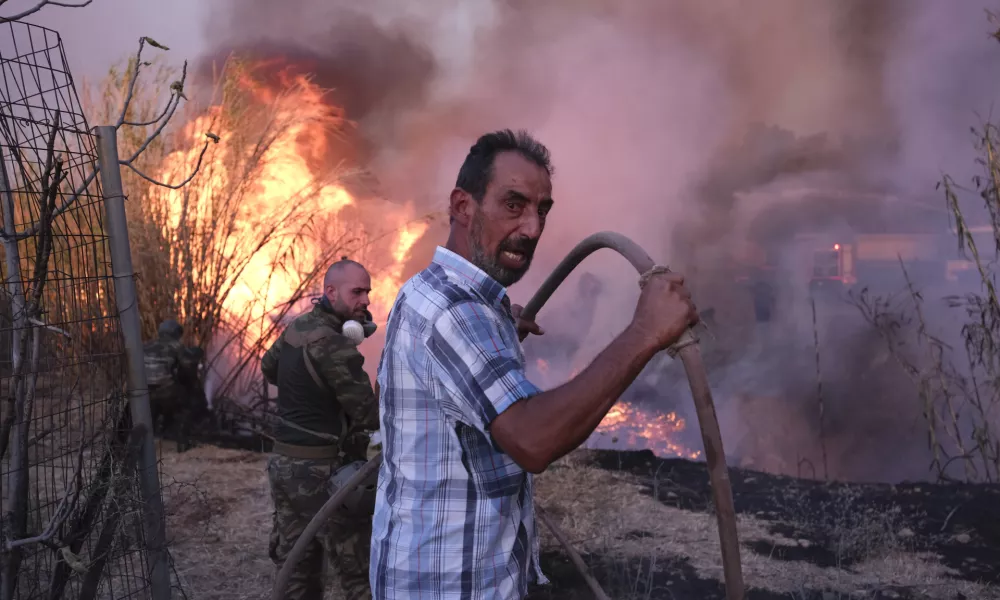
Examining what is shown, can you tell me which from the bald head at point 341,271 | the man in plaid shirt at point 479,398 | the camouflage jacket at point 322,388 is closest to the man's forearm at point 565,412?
the man in plaid shirt at point 479,398

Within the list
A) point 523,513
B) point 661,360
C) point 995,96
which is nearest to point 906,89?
point 995,96

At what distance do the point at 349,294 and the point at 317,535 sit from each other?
4.42 ft

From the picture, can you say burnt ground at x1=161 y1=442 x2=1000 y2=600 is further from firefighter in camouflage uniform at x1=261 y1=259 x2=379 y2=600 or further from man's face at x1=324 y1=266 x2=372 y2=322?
man's face at x1=324 y1=266 x2=372 y2=322

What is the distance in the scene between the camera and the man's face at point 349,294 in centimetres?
418

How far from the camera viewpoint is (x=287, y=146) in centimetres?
1020

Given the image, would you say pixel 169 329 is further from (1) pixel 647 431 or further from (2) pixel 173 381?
(1) pixel 647 431

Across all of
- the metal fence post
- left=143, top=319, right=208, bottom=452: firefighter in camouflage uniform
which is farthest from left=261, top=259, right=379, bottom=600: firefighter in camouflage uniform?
left=143, top=319, right=208, bottom=452: firefighter in camouflage uniform

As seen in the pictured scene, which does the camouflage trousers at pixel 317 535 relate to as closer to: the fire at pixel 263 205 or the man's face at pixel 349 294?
the man's face at pixel 349 294

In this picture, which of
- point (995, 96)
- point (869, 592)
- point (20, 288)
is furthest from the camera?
point (995, 96)

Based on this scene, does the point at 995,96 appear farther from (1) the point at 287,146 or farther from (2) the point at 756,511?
(1) the point at 287,146

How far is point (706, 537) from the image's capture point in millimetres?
5523

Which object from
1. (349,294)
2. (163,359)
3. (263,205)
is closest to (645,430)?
(263,205)

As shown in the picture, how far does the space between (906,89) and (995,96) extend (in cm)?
114

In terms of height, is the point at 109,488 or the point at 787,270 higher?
the point at 787,270
